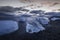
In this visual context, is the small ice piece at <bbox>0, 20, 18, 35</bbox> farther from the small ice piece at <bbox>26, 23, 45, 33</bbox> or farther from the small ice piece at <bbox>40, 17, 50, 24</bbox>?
the small ice piece at <bbox>40, 17, 50, 24</bbox>

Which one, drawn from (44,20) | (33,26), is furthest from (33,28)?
(44,20)

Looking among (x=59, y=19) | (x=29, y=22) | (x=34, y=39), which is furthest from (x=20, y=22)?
(x=59, y=19)

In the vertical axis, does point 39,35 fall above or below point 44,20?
below

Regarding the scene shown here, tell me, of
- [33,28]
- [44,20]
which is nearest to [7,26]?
[33,28]

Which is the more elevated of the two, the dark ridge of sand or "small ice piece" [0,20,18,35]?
"small ice piece" [0,20,18,35]

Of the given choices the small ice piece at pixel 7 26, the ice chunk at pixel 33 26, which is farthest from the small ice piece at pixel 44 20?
the small ice piece at pixel 7 26

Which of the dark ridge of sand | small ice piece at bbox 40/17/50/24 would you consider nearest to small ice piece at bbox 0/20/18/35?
the dark ridge of sand

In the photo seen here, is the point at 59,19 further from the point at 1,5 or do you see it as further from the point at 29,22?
the point at 1,5

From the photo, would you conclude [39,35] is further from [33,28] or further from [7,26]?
[7,26]
